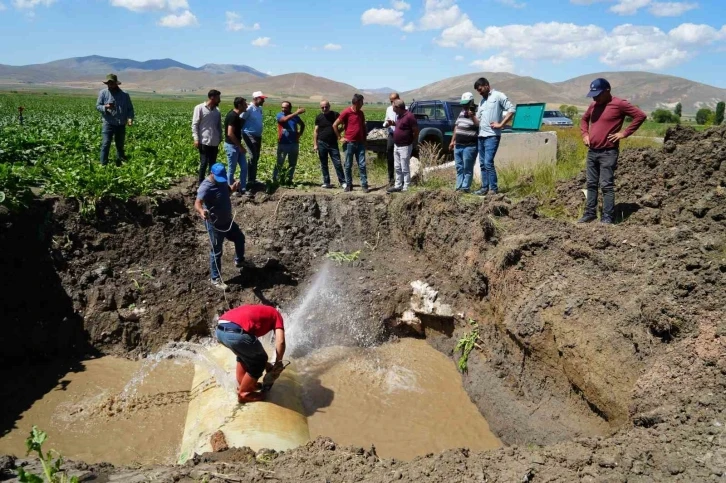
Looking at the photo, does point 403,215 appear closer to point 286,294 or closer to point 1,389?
point 286,294

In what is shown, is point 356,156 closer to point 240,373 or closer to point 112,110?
point 112,110

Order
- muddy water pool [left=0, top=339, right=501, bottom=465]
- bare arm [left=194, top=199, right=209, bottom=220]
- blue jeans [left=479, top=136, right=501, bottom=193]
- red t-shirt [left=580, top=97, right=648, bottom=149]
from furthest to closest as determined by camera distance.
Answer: blue jeans [left=479, top=136, right=501, bottom=193], bare arm [left=194, top=199, right=209, bottom=220], red t-shirt [left=580, top=97, right=648, bottom=149], muddy water pool [left=0, top=339, right=501, bottom=465]

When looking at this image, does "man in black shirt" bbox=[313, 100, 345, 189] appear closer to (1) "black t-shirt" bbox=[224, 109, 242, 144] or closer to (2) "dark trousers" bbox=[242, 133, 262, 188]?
(2) "dark trousers" bbox=[242, 133, 262, 188]

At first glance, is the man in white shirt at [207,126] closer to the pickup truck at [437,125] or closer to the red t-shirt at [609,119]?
the pickup truck at [437,125]

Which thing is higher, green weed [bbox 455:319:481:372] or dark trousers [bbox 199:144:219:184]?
dark trousers [bbox 199:144:219:184]

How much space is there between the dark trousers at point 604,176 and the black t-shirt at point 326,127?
4.64 m

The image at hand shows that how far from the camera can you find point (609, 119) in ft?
22.2

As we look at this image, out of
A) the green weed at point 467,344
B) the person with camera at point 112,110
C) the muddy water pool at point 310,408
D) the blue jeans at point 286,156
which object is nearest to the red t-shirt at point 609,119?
the green weed at point 467,344

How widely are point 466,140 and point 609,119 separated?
2534 millimetres

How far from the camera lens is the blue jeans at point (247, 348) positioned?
17.5 feet

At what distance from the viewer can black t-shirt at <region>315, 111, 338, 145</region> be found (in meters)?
9.79

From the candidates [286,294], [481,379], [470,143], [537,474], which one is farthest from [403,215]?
[537,474]

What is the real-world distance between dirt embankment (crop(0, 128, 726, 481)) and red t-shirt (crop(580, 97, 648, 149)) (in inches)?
44.8

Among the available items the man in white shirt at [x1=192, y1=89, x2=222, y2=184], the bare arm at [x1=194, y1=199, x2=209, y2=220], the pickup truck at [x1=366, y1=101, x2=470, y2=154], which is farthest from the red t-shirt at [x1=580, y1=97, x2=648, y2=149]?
Answer: the pickup truck at [x1=366, y1=101, x2=470, y2=154]
